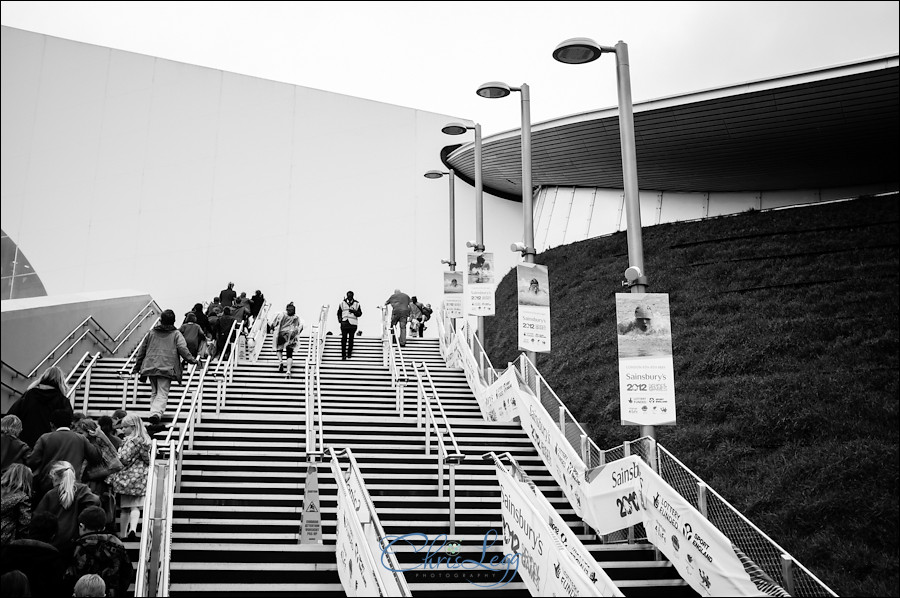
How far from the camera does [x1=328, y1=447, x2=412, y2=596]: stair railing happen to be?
5730 mm

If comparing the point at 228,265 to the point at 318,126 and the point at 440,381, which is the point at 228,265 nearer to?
the point at 318,126

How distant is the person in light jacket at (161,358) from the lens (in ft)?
37.6

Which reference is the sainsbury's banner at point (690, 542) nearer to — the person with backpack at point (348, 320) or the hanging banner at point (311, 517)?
the hanging banner at point (311, 517)

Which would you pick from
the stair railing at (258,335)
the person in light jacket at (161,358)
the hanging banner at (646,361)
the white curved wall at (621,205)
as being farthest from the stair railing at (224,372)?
the white curved wall at (621,205)

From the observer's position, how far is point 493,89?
45.5ft

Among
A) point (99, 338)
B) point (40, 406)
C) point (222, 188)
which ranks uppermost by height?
point (222, 188)

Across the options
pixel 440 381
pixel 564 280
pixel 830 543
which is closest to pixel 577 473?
pixel 830 543

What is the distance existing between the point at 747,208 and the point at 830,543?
14155mm

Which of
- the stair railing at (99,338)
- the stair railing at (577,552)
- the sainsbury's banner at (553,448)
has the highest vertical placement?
the stair railing at (99,338)

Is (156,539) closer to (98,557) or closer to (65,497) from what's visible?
(98,557)

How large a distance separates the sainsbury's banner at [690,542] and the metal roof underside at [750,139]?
35.4ft

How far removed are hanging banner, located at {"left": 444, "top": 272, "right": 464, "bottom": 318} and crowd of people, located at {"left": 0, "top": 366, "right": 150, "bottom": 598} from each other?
10420 millimetres

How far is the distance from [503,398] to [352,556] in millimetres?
6360

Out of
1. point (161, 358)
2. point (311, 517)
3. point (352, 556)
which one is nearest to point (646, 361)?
point (352, 556)
